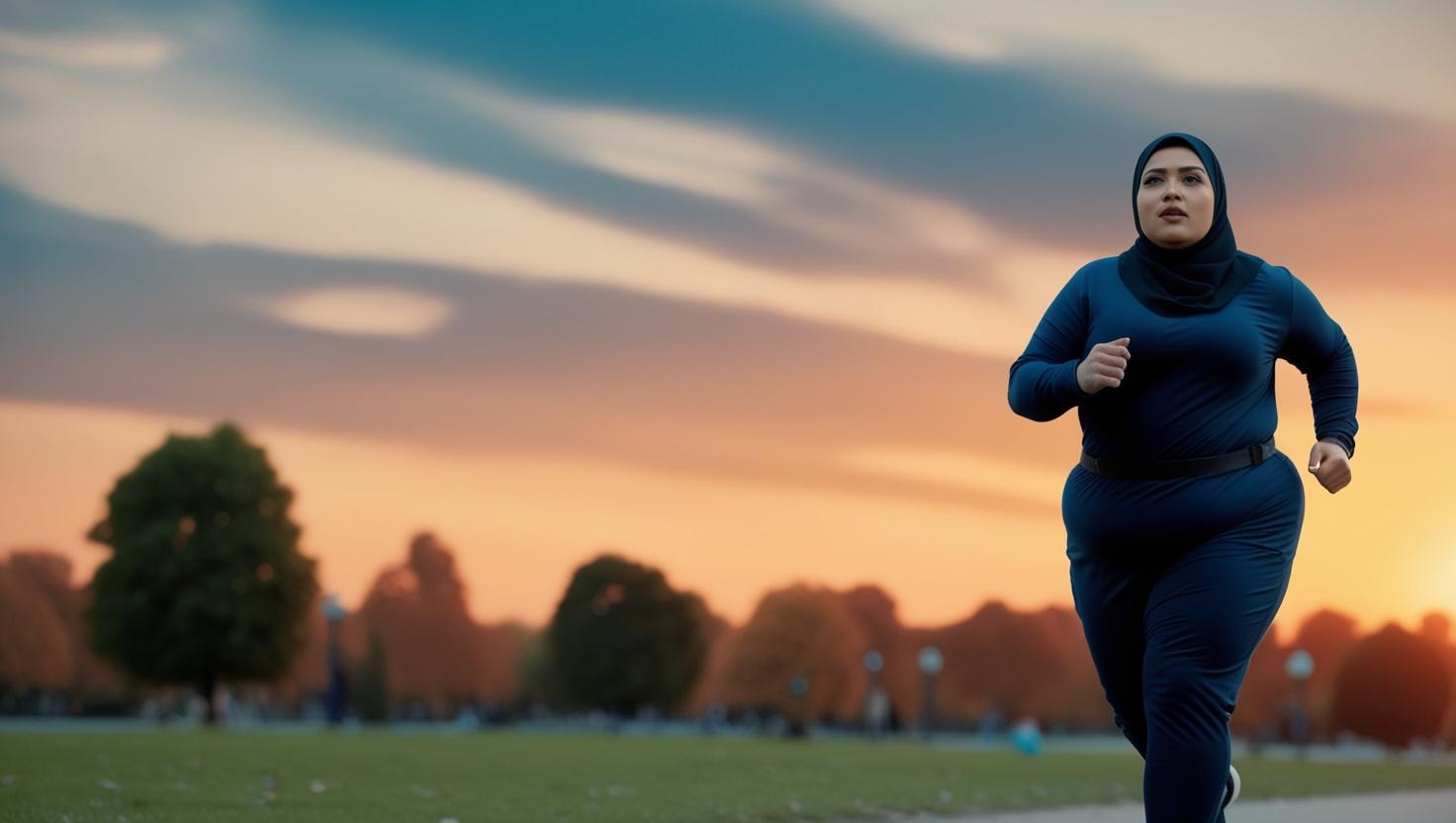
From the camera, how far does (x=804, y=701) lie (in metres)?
79.8

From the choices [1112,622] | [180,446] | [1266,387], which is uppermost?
[180,446]

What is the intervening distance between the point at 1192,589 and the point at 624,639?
83842 mm

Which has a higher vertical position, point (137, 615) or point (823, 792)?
point (137, 615)

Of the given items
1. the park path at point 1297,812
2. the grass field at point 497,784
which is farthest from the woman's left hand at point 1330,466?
the grass field at point 497,784

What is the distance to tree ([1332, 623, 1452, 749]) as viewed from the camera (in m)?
57.1

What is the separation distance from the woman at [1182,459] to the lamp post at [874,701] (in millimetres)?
68548

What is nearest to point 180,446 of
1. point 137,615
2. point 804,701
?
point 137,615

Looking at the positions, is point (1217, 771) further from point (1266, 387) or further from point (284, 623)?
point (284, 623)

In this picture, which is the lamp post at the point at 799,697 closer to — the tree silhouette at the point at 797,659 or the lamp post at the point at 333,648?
the tree silhouette at the point at 797,659

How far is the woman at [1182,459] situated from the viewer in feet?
19.1

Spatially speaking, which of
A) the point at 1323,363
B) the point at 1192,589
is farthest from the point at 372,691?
the point at 1192,589

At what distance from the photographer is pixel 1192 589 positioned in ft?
19.2

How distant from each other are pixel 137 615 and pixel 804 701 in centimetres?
3710

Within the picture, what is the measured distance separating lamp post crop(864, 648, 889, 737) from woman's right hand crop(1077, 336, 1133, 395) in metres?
69.1
